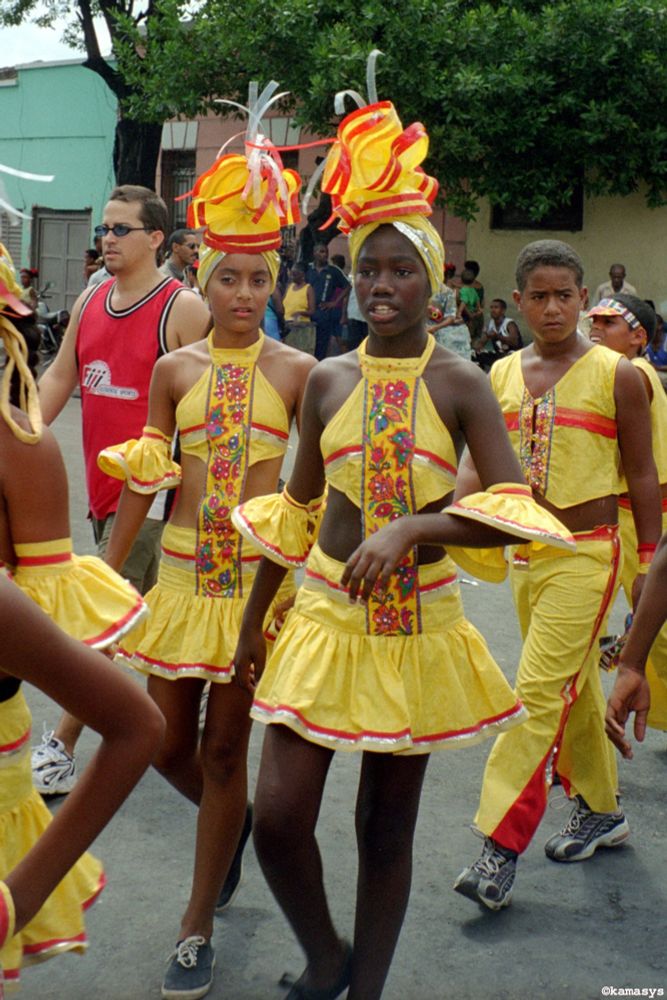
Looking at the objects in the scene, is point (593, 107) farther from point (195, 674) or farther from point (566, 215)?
point (195, 674)

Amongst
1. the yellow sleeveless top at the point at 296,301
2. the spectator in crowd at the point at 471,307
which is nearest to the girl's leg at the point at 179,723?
the yellow sleeveless top at the point at 296,301

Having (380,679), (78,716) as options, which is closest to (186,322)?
(380,679)

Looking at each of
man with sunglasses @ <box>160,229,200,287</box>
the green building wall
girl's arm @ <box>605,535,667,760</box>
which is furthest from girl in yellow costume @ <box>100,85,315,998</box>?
the green building wall

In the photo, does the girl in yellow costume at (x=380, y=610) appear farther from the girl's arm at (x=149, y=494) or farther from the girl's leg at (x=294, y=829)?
the girl's arm at (x=149, y=494)

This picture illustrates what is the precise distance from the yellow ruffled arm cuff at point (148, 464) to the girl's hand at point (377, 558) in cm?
116

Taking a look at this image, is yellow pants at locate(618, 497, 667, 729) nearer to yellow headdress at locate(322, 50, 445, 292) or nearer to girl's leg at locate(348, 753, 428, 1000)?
girl's leg at locate(348, 753, 428, 1000)

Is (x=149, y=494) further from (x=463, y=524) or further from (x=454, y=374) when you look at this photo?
(x=463, y=524)

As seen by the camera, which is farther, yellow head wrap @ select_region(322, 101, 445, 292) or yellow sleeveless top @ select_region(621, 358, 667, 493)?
yellow sleeveless top @ select_region(621, 358, 667, 493)

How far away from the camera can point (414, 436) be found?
3158mm

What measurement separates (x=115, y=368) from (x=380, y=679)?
231 centimetres

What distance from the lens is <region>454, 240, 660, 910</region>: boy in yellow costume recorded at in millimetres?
4270

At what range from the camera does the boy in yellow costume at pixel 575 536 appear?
168 inches

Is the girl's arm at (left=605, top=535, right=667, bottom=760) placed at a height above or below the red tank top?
below

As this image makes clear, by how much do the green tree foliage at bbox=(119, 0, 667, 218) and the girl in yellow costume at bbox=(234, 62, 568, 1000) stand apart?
14.3 meters
